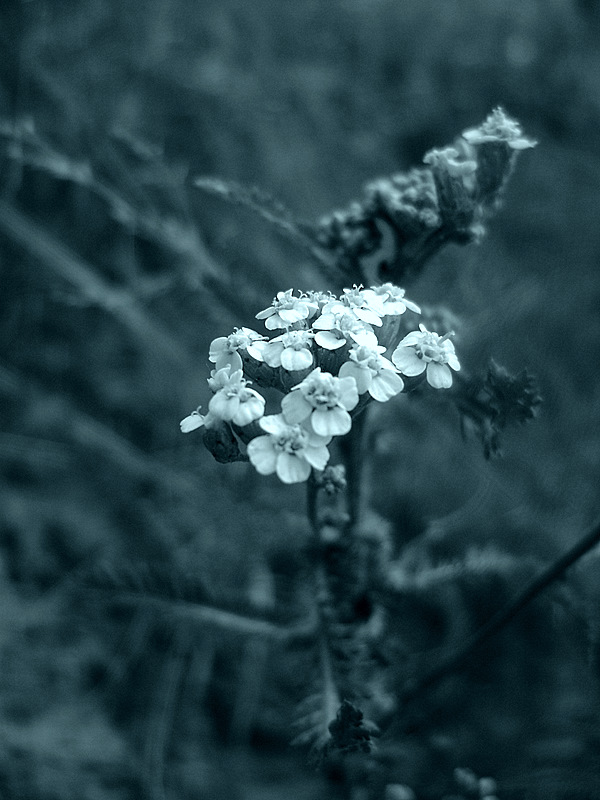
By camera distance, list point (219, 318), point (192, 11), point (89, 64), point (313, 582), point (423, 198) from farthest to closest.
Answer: point (192, 11) < point (89, 64) < point (219, 318) < point (313, 582) < point (423, 198)

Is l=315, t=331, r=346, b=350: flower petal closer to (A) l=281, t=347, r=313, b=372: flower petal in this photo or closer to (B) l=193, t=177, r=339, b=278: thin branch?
(A) l=281, t=347, r=313, b=372: flower petal

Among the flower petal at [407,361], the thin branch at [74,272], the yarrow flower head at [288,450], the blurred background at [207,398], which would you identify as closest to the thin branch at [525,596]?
the blurred background at [207,398]

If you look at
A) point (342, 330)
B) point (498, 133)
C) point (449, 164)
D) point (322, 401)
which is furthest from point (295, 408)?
point (498, 133)

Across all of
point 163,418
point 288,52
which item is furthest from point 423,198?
point 288,52

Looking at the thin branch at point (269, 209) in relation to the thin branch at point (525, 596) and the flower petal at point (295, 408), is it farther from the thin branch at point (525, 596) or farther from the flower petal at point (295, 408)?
the thin branch at point (525, 596)

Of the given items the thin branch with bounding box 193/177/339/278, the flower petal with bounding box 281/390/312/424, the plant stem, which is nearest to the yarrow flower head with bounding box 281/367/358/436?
the flower petal with bounding box 281/390/312/424

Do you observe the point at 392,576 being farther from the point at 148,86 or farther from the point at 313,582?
the point at 148,86

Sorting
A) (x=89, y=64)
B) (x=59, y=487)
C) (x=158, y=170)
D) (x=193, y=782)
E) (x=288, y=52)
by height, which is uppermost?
(x=288, y=52)
